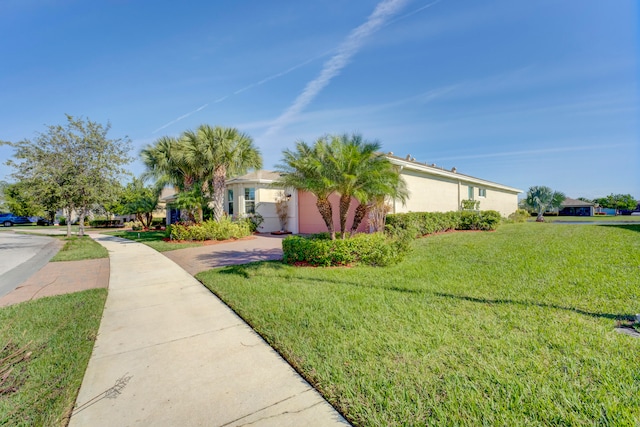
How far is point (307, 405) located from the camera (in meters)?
2.55

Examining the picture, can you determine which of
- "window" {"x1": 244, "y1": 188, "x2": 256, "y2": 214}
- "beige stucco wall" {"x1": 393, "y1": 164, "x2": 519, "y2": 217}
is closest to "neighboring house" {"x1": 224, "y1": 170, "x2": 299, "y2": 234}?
"window" {"x1": 244, "y1": 188, "x2": 256, "y2": 214}

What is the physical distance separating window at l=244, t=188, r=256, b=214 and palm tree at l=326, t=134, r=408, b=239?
1266 centimetres

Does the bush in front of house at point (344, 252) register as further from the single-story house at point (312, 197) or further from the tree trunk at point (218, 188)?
the tree trunk at point (218, 188)

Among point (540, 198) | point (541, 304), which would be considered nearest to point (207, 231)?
point (541, 304)

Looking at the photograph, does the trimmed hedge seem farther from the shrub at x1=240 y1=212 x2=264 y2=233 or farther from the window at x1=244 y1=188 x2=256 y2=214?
the window at x1=244 y1=188 x2=256 y2=214

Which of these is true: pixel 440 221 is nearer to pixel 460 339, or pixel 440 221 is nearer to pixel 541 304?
pixel 541 304

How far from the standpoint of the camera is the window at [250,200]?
20234 millimetres

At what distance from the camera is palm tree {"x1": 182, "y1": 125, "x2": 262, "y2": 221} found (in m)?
15.3

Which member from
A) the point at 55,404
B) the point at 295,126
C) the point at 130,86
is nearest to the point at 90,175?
the point at 130,86

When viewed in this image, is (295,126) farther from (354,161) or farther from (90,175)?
(90,175)

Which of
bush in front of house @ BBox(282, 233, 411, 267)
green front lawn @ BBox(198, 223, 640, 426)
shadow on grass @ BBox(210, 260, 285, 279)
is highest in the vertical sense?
bush in front of house @ BBox(282, 233, 411, 267)

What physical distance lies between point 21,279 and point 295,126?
12.3 metres

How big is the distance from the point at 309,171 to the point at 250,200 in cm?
1256

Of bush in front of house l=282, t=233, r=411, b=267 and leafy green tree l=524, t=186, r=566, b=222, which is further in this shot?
leafy green tree l=524, t=186, r=566, b=222
